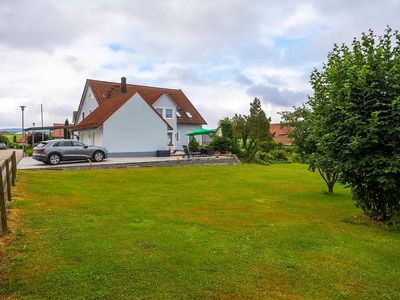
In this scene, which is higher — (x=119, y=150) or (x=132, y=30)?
(x=132, y=30)

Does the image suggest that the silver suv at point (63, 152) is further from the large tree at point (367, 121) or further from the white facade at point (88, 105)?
the large tree at point (367, 121)

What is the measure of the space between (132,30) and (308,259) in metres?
13.2

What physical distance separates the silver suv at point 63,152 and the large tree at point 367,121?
1774 cm

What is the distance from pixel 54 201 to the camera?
32.6 ft

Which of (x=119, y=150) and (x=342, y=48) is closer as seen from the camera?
(x=342, y=48)

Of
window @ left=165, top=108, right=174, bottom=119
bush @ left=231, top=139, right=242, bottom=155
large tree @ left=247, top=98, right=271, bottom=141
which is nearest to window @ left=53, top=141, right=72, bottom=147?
bush @ left=231, top=139, right=242, bottom=155

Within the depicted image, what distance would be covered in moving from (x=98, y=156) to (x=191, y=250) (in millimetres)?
20141

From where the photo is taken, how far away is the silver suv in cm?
2225

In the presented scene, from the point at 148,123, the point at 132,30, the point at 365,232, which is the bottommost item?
the point at 365,232

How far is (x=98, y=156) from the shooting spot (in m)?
24.7

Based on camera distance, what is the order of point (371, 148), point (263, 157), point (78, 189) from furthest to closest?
1. point (263, 157)
2. point (78, 189)
3. point (371, 148)

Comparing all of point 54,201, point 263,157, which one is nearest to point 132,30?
point 54,201

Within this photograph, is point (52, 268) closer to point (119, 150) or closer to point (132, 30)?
point (132, 30)

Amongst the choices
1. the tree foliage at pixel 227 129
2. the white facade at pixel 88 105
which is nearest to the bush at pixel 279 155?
the tree foliage at pixel 227 129
